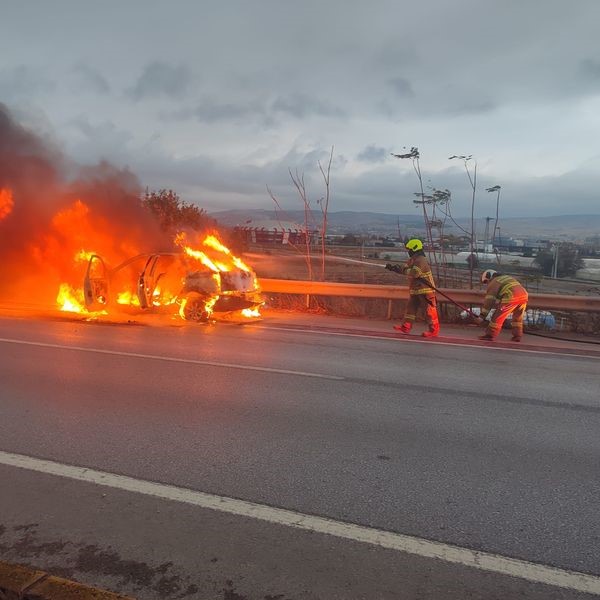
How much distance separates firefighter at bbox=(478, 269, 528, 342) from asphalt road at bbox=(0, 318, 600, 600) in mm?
2173

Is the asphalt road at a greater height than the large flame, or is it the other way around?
the large flame

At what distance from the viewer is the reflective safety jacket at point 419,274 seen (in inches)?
408

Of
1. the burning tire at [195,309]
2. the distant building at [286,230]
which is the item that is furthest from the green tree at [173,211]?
the burning tire at [195,309]

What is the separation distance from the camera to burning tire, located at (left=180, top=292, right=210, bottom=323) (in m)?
10.8

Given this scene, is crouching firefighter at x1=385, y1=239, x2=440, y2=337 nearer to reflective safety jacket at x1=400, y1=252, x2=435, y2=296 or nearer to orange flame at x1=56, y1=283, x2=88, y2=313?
reflective safety jacket at x1=400, y1=252, x2=435, y2=296

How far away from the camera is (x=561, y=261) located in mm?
16031

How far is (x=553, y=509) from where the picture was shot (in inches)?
139

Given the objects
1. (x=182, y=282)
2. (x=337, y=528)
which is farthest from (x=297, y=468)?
(x=182, y=282)

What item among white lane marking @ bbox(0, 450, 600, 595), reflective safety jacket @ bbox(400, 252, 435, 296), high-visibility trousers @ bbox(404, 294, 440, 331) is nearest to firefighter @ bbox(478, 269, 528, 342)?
high-visibility trousers @ bbox(404, 294, 440, 331)

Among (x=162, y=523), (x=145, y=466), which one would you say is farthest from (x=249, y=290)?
(x=162, y=523)

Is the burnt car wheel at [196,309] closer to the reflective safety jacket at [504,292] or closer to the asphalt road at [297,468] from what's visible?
the asphalt road at [297,468]

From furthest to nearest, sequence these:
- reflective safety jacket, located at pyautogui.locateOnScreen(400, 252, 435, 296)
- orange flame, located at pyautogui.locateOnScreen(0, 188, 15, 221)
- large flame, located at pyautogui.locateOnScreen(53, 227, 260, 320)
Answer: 1. orange flame, located at pyautogui.locateOnScreen(0, 188, 15, 221)
2. large flame, located at pyautogui.locateOnScreen(53, 227, 260, 320)
3. reflective safety jacket, located at pyautogui.locateOnScreen(400, 252, 435, 296)

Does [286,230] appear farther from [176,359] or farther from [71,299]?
[176,359]

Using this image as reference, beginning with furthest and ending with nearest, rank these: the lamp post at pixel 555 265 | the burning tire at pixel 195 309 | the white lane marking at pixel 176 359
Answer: the lamp post at pixel 555 265, the burning tire at pixel 195 309, the white lane marking at pixel 176 359
